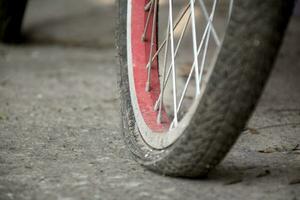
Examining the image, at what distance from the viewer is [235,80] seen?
1.35 m

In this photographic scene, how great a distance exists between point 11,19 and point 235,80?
3.29m

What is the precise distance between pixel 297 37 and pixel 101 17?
178 centimetres

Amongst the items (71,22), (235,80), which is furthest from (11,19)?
(235,80)

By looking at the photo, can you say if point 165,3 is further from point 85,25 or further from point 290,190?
point 290,190

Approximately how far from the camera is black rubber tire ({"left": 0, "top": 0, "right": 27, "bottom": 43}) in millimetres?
4254

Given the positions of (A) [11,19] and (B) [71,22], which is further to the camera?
(B) [71,22]

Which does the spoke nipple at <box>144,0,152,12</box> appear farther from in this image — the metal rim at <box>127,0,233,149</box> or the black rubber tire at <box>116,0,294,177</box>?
the black rubber tire at <box>116,0,294,177</box>

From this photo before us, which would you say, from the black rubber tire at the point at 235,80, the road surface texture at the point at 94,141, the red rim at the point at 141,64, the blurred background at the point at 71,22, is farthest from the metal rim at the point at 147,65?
the blurred background at the point at 71,22

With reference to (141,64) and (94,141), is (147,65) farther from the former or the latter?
(94,141)

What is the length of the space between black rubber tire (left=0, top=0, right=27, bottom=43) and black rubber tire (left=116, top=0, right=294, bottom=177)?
307 centimetres

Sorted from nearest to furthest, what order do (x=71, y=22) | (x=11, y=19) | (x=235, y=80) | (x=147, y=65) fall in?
1. (x=235, y=80)
2. (x=147, y=65)
3. (x=11, y=19)
4. (x=71, y=22)

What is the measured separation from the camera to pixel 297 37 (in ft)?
14.4

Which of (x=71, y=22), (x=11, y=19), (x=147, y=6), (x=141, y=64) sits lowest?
(x=71, y=22)

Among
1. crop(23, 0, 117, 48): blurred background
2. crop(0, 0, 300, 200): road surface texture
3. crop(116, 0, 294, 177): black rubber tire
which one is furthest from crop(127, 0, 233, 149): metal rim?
crop(23, 0, 117, 48): blurred background
